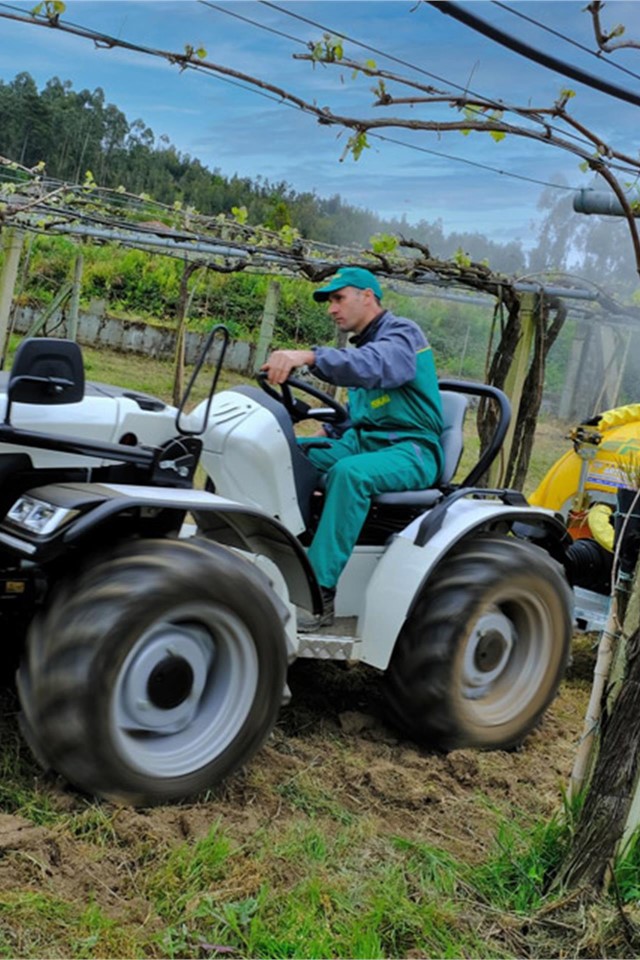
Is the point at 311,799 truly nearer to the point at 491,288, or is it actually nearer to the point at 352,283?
the point at 352,283

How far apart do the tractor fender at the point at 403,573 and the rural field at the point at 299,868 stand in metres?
0.49

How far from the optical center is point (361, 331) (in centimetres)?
498

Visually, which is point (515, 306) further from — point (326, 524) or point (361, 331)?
point (326, 524)

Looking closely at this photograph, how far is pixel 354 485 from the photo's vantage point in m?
4.54

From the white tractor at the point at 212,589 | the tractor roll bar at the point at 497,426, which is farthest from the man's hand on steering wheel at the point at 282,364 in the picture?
the tractor roll bar at the point at 497,426

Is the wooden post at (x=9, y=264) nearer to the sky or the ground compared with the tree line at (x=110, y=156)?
nearer to the ground

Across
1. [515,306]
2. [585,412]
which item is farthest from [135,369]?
[515,306]

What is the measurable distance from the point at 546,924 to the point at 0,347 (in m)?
9.59

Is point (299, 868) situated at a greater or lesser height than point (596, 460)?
lesser

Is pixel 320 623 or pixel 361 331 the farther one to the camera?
pixel 361 331

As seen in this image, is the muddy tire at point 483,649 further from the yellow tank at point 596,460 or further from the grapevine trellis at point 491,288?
the grapevine trellis at point 491,288

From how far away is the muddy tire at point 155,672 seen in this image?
132 inches

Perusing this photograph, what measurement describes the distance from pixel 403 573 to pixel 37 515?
1.64 m

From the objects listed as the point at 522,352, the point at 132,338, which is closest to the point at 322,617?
the point at 522,352
